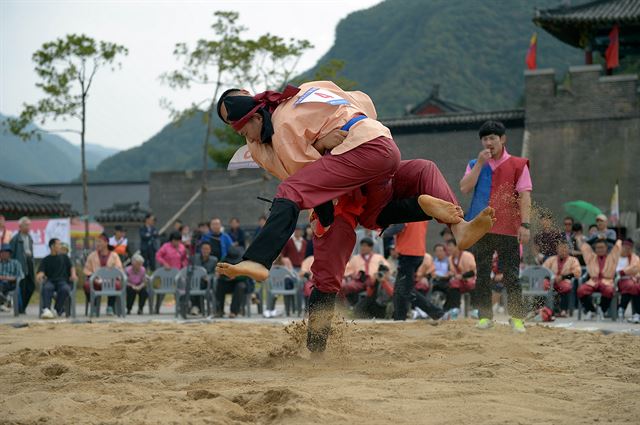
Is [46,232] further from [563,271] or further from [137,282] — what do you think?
[563,271]

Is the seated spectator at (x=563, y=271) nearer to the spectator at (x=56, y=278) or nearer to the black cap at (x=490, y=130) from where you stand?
the black cap at (x=490, y=130)

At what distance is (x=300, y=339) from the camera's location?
5797 mm

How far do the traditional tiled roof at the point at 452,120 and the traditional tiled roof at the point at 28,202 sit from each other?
412 inches

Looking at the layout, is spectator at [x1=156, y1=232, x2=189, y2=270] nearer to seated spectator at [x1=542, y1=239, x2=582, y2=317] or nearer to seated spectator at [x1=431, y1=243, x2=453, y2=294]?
seated spectator at [x1=431, y1=243, x2=453, y2=294]

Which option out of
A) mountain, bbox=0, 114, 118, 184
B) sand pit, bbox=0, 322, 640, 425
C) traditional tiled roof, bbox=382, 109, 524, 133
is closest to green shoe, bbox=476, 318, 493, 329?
sand pit, bbox=0, 322, 640, 425

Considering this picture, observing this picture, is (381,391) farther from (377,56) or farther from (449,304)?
(377,56)

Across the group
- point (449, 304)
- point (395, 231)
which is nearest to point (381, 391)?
point (395, 231)

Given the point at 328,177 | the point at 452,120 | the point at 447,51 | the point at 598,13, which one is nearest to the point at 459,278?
the point at 328,177

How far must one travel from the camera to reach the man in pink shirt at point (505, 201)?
7.21 metres

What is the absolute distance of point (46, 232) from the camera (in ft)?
58.1

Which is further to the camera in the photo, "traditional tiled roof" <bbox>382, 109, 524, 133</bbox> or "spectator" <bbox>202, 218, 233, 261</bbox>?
"traditional tiled roof" <bbox>382, 109, 524, 133</bbox>

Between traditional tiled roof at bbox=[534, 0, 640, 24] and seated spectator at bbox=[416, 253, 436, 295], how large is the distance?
15.8 metres

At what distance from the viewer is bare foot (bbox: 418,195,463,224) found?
482cm

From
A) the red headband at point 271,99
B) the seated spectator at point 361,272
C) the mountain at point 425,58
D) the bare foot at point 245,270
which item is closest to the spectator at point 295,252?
the seated spectator at point 361,272
